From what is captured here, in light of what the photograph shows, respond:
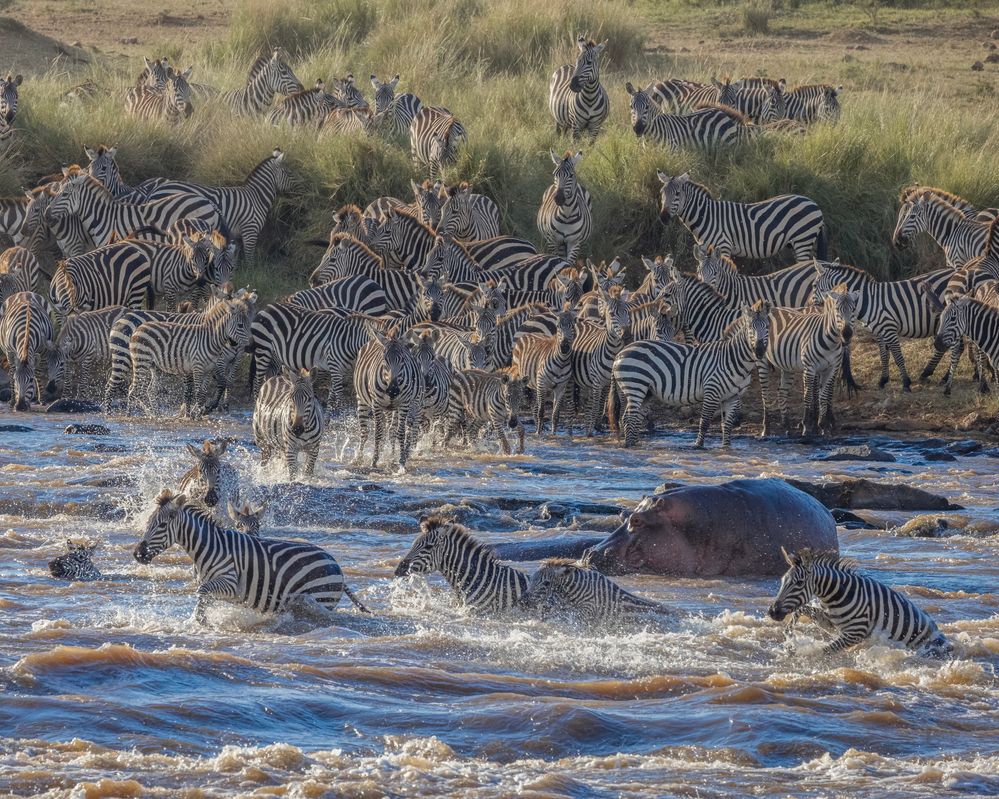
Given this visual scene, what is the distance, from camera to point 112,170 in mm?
18969

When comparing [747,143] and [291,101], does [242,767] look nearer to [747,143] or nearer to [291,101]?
[747,143]

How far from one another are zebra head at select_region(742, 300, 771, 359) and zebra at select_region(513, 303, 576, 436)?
157 cm

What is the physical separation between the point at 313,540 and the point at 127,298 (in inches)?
288

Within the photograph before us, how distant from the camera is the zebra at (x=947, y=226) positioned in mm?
17547

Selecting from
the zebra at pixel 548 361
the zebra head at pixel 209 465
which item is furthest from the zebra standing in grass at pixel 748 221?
the zebra head at pixel 209 465

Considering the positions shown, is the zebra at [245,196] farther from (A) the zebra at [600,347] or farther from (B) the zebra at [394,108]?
(A) the zebra at [600,347]

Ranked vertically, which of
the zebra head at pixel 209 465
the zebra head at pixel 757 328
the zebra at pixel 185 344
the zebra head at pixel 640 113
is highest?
the zebra head at pixel 640 113

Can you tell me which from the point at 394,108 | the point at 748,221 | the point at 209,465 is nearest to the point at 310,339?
the point at 209,465

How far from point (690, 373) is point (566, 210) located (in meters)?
3.92

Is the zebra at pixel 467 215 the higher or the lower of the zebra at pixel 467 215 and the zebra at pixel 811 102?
the lower

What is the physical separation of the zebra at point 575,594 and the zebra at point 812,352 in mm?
6535

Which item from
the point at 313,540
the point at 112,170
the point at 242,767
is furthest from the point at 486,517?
the point at 112,170

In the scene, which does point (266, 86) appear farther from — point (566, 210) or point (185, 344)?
point (185, 344)

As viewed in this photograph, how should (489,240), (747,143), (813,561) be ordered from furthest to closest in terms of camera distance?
(747,143), (489,240), (813,561)
